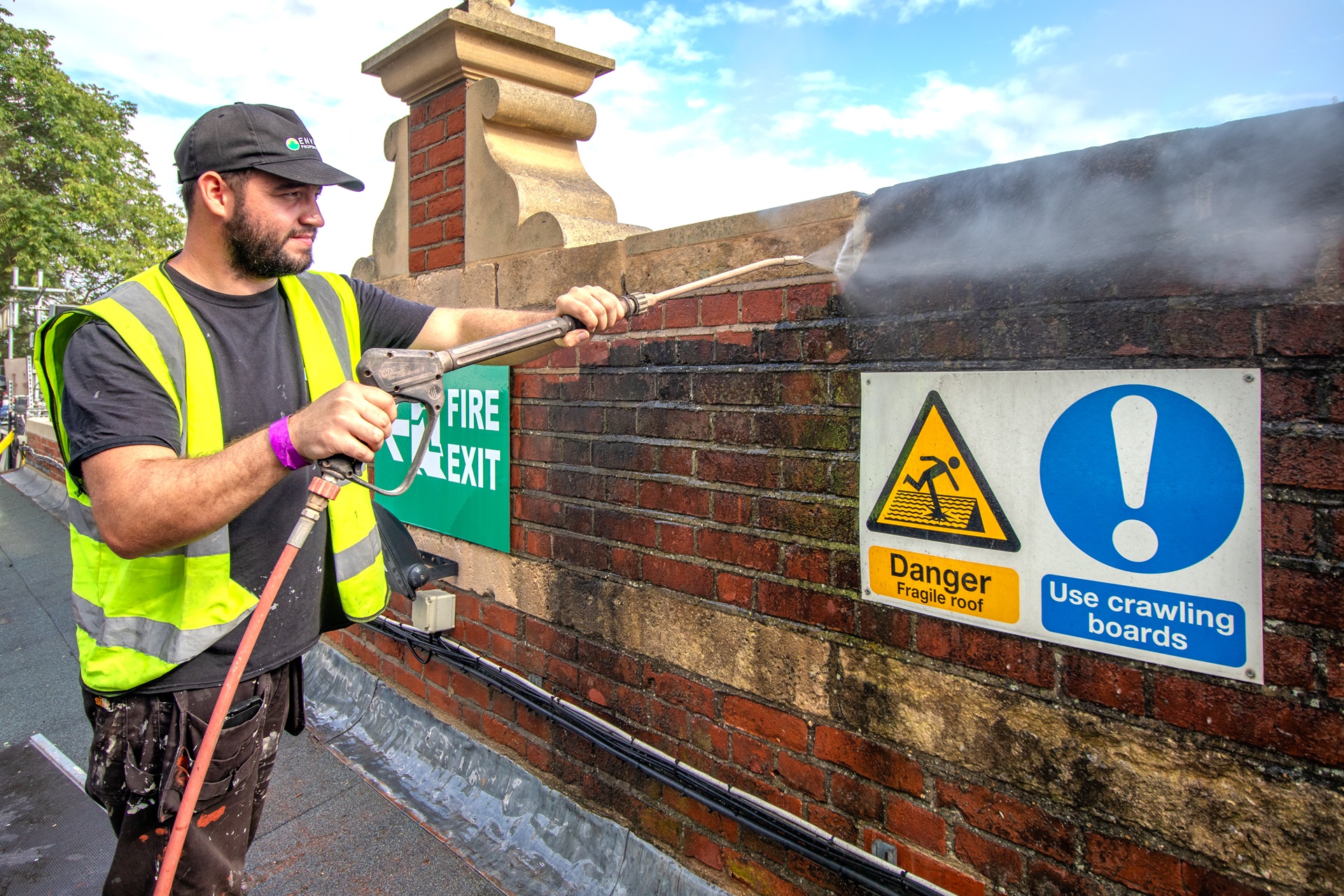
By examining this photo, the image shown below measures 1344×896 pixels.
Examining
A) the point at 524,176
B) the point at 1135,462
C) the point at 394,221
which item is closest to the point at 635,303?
the point at 1135,462

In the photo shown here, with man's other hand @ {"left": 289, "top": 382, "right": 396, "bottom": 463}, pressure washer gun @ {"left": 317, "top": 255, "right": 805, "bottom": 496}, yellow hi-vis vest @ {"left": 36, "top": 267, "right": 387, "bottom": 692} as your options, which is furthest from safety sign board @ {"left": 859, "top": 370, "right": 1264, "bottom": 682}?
yellow hi-vis vest @ {"left": 36, "top": 267, "right": 387, "bottom": 692}

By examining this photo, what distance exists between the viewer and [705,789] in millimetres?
2602

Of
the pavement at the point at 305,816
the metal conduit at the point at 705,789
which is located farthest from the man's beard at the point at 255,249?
A: the pavement at the point at 305,816

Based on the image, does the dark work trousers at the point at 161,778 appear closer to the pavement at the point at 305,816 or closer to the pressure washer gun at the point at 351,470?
the pressure washer gun at the point at 351,470

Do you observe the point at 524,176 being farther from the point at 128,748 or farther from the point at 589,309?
the point at 128,748

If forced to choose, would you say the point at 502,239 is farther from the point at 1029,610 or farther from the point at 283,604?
the point at 1029,610

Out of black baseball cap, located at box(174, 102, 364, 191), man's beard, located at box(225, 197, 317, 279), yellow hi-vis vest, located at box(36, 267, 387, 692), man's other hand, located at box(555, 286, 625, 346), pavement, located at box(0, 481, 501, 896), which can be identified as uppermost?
black baseball cap, located at box(174, 102, 364, 191)

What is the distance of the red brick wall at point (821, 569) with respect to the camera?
1.53m

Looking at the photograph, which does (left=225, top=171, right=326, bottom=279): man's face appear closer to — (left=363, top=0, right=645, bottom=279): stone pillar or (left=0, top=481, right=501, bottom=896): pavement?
(left=363, top=0, right=645, bottom=279): stone pillar

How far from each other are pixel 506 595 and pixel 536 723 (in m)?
0.56

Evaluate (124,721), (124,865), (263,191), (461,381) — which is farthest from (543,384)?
(124,865)

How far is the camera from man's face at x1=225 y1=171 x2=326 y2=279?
7.02 feet

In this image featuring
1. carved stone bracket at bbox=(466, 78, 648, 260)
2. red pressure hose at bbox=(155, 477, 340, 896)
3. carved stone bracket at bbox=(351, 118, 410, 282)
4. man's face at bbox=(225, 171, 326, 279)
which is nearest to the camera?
red pressure hose at bbox=(155, 477, 340, 896)

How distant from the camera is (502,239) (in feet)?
11.6
